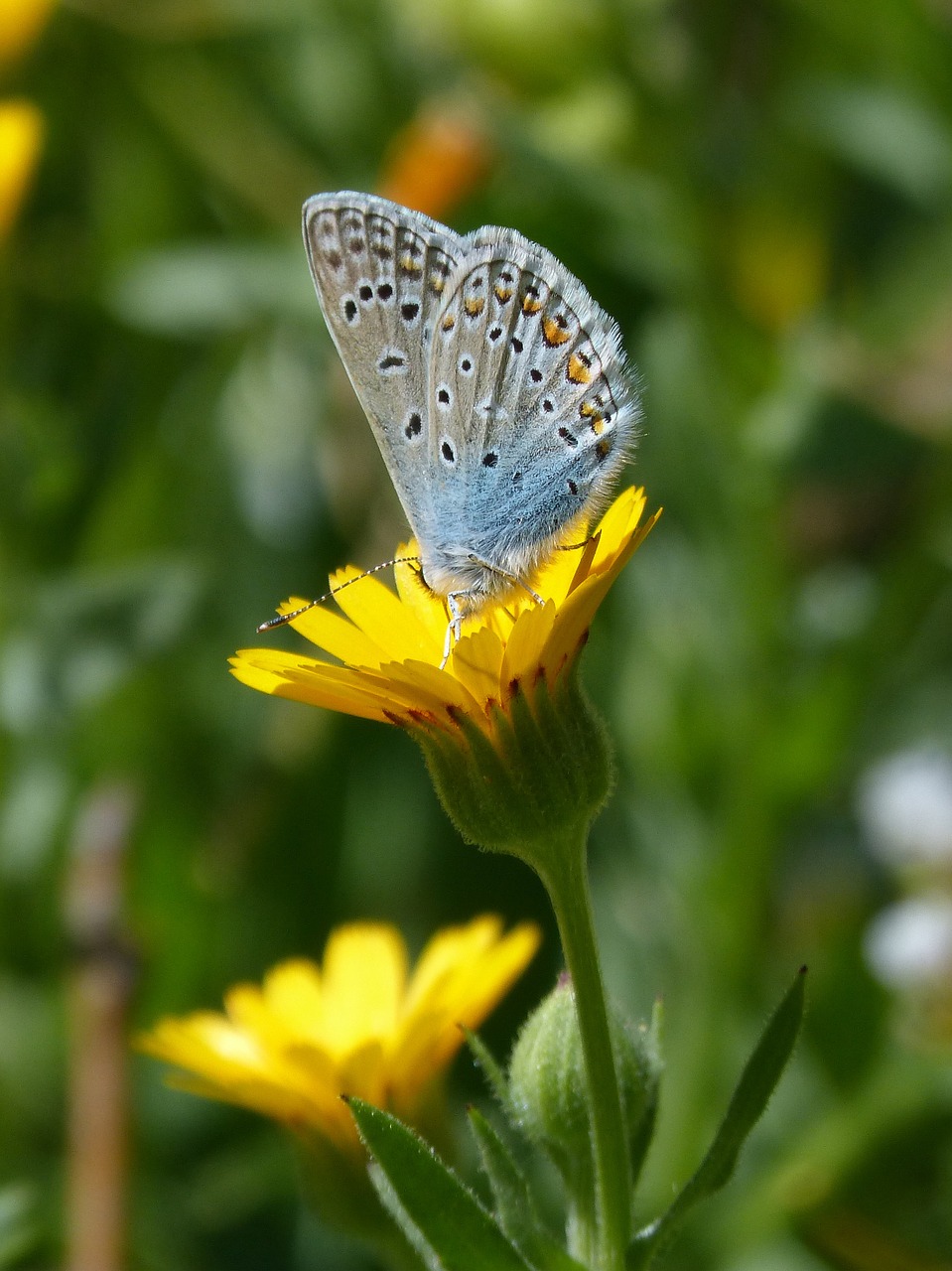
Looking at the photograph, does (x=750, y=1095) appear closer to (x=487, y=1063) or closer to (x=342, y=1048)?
(x=487, y=1063)

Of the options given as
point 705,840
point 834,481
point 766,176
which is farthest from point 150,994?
point 766,176

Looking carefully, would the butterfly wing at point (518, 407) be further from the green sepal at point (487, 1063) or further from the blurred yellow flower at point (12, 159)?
the blurred yellow flower at point (12, 159)

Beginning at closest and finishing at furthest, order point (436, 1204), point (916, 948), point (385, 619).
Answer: point (436, 1204) → point (385, 619) → point (916, 948)

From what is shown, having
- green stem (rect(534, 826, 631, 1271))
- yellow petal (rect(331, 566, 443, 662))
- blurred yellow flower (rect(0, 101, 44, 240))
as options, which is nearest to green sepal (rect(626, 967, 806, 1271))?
green stem (rect(534, 826, 631, 1271))

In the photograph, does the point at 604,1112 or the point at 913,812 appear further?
the point at 913,812

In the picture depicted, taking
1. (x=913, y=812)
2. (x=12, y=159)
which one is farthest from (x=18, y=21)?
(x=913, y=812)

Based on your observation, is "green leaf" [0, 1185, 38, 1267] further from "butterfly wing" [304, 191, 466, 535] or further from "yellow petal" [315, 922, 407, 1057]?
"butterfly wing" [304, 191, 466, 535]

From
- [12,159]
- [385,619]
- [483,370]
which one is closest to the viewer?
[385,619]
